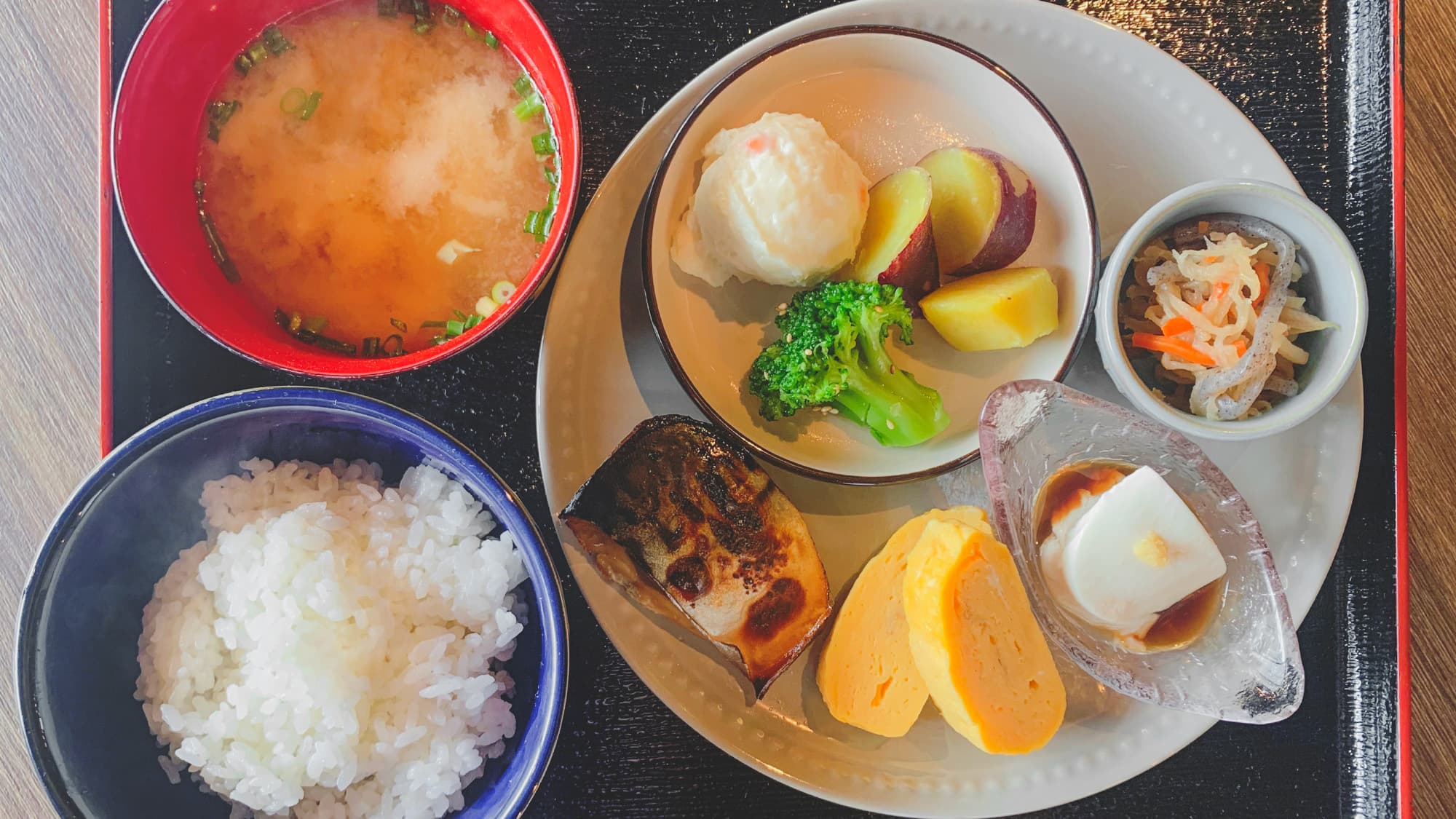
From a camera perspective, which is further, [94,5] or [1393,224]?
[94,5]

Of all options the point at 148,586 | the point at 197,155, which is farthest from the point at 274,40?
the point at 148,586

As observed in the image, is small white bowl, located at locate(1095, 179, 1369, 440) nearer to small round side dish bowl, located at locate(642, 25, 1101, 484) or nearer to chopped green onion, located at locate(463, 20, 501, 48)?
small round side dish bowl, located at locate(642, 25, 1101, 484)

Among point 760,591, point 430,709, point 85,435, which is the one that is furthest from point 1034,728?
point 85,435

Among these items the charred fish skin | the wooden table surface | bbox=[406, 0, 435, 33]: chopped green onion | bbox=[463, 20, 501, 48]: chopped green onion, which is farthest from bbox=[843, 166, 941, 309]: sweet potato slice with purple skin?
the wooden table surface

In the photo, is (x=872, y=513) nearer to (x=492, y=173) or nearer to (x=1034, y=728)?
(x=1034, y=728)

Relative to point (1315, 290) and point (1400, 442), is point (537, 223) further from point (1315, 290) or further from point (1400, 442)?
point (1400, 442)

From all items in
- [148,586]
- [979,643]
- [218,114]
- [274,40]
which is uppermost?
[274,40]
